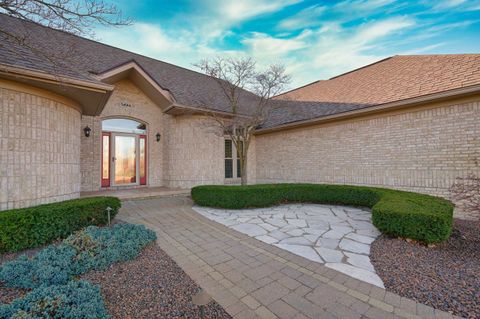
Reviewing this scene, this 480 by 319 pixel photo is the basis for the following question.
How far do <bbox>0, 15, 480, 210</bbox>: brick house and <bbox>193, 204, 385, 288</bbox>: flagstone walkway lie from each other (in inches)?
106

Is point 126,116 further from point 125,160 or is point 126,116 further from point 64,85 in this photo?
point 64,85

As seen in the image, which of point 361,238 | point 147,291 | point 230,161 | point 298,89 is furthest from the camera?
point 298,89

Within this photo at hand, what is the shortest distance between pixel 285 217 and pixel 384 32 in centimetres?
729

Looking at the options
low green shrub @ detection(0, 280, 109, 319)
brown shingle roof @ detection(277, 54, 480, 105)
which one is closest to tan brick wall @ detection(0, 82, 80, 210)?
low green shrub @ detection(0, 280, 109, 319)

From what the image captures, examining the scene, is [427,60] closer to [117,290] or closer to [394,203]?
[394,203]

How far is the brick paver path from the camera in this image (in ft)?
7.22

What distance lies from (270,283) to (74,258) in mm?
2968

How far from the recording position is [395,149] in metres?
7.07

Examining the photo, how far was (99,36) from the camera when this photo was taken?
4.38 metres

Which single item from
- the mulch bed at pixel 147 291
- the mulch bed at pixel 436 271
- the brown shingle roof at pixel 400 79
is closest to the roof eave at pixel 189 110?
the brown shingle roof at pixel 400 79

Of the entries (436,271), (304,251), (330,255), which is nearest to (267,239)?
(304,251)

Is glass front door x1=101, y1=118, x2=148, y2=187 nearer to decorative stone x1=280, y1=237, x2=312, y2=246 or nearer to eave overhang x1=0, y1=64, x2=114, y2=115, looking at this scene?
eave overhang x1=0, y1=64, x2=114, y2=115

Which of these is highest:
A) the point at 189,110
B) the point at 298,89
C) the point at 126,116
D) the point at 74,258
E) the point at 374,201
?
the point at 298,89

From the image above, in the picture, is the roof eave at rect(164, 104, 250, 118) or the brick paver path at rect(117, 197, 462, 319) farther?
the roof eave at rect(164, 104, 250, 118)
